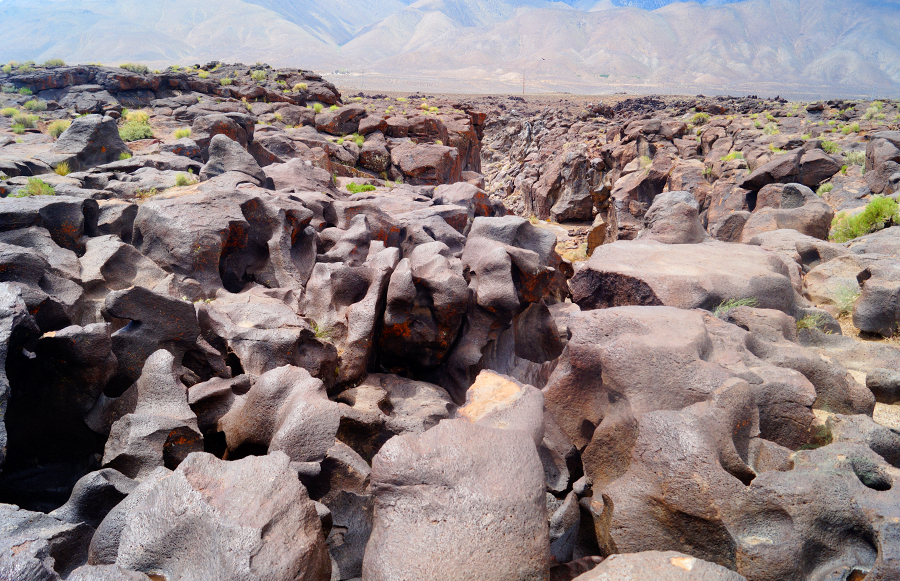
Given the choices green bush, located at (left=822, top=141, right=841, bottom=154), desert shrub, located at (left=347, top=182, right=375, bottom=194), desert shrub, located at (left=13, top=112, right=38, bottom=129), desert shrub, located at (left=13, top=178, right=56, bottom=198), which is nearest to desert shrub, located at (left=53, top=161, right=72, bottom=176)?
Result: desert shrub, located at (left=13, top=178, right=56, bottom=198)

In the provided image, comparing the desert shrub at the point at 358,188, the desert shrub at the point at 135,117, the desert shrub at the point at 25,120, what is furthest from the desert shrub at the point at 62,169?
the desert shrub at the point at 25,120

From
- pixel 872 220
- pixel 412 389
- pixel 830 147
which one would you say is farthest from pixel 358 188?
pixel 830 147

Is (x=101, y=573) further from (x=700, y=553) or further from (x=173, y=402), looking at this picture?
(x=700, y=553)

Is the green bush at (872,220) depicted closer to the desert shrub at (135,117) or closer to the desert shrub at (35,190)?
the desert shrub at (35,190)

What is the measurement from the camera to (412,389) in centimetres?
673

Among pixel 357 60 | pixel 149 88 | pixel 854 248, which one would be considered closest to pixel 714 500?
pixel 854 248

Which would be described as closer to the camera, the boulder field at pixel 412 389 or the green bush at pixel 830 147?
the boulder field at pixel 412 389

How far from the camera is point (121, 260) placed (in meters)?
6.49

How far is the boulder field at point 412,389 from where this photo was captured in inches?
126

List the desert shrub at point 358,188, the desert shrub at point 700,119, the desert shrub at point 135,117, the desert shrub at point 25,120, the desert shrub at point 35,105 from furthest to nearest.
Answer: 1. the desert shrub at point 700,119
2. the desert shrub at point 35,105
3. the desert shrub at point 135,117
4. the desert shrub at point 25,120
5. the desert shrub at point 358,188

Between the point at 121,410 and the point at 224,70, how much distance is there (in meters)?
34.4

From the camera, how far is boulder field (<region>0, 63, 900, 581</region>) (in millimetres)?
3213

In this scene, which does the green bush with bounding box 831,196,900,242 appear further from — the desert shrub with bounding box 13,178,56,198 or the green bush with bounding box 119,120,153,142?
the green bush with bounding box 119,120,153,142

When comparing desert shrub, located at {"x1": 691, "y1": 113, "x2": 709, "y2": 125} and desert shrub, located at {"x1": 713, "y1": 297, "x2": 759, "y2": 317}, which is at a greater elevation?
desert shrub, located at {"x1": 691, "y1": 113, "x2": 709, "y2": 125}
